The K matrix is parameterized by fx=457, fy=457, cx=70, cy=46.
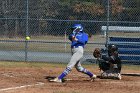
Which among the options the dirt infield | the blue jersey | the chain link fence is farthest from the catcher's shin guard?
the chain link fence

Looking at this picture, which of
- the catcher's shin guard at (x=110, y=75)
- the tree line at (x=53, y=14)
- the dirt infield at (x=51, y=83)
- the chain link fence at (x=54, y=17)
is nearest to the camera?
the dirt infield at (x=51, y=83)

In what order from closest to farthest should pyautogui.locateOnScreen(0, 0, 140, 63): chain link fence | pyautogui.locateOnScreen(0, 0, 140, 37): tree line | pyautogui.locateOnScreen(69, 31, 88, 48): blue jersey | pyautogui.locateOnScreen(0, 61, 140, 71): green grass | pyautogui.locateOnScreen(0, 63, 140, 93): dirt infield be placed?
pyautogui.locateOnScreen(0, 63, 140, 93): dirt infield < pyautogui.locateOnScreen(69, 31, 88, 48): blue jersey < pyautogui.locateOnScreen(0, 61, 140, 71): green grass < pyautogui.locateOnScreen(0, 0, 140, 63): chain link fence < pyautogui.locateOnScreen(0, 0, 140, 37): tree line

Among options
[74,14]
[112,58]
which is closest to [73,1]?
[74,14]

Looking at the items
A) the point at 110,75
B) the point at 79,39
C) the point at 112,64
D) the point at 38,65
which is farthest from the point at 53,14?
the point at 79,39

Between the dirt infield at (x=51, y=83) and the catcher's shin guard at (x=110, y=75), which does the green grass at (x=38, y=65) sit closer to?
the dirt infield at (x=51, y=83)

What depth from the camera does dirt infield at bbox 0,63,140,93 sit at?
11312 millimetres

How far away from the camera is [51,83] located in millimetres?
12508

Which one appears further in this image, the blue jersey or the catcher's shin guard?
the catcher's shin guard

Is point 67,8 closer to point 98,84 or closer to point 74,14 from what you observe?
point 74,14

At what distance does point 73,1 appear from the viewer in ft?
72.9

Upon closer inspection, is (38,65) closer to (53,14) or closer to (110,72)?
(53,14)

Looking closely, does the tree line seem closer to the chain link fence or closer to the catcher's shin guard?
the chain link fence

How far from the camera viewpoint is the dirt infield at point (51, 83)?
11312mm

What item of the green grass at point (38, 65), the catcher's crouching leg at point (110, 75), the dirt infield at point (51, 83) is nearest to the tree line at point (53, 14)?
the green grass at point (38, 65)
